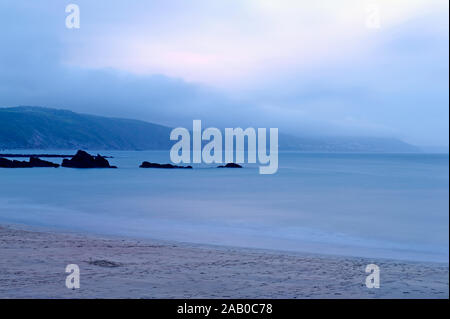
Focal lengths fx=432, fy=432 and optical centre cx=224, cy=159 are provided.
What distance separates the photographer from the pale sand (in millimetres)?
6762

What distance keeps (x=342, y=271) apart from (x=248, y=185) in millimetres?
31313

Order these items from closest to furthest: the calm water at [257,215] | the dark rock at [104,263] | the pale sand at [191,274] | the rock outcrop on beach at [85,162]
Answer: the pale sand at [191,274] < the dark rock at [104,263] < the calm water at [257,215] < the rock outcrop on beach at [85,162]

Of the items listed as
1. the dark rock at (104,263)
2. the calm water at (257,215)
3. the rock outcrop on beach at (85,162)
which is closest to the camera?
the dark rock at (104,263)

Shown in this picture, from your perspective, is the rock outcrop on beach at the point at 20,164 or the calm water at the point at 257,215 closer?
the calm water at the point at 257,215

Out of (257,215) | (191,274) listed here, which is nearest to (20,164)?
(257,215)

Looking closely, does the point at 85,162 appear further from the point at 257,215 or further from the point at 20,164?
A: the point at 257,215

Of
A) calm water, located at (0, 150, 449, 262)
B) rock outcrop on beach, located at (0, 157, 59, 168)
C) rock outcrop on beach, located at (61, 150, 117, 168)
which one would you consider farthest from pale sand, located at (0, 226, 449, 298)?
rock outcrop on beach, located at (0, 157, 59, 168)

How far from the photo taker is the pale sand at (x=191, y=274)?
6.76m

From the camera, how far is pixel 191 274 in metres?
7.96

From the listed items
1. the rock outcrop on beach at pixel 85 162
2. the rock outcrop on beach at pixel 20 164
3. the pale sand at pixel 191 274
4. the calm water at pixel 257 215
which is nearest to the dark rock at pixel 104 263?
the pale sand at pixel 191 274

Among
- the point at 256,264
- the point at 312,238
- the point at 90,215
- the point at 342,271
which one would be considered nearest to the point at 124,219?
the point at 90,215

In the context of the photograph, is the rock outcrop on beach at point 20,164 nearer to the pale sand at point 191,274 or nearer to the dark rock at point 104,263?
the pale sand at point 191,274

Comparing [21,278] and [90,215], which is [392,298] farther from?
[90,215]
